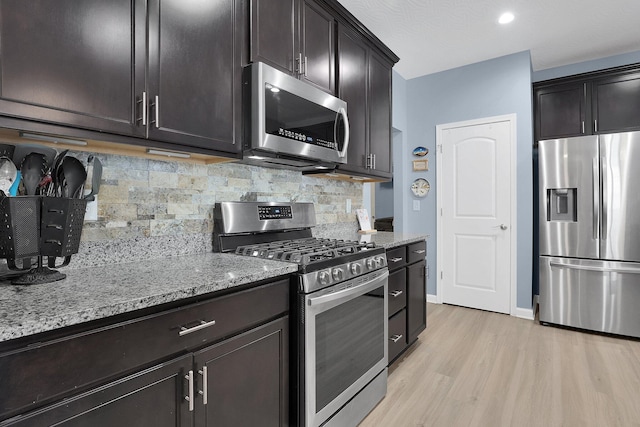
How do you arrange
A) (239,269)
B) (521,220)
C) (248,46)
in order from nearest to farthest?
1. (239,269)
2. (248,46)
3. (521,220)

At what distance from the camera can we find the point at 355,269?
5.63 ft

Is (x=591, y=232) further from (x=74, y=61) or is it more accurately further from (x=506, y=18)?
(x=74, y=61)

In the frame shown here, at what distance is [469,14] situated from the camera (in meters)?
2.80

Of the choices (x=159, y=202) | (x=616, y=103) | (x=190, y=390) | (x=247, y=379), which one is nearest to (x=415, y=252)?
(x=247, y=379)

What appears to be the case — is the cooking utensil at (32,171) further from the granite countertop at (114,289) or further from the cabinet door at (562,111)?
the cabinet door at (562,111)

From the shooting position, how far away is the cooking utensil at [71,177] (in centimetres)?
113

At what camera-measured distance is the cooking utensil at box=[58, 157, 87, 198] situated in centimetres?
113

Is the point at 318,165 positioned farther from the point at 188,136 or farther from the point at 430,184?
the point at 430,184

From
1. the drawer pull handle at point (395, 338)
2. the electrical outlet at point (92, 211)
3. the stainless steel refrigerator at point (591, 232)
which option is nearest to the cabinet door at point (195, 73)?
the electrical outlet at point (92, 211)

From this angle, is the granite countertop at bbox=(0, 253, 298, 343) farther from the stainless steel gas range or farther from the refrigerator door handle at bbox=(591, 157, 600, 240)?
the refrigerator door handle at bbox=(591, 157, 600, 240)

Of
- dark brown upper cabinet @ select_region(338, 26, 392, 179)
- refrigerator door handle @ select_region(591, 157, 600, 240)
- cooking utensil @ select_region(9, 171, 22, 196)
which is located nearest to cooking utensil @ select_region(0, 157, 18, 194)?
cooking utensil @ select_region(9, 171, 22, 196)

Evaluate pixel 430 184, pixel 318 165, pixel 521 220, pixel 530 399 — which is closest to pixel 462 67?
pixel 430 184

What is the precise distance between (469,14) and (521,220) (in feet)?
6.91

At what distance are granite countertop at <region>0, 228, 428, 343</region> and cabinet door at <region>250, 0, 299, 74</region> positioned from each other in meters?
1.04
